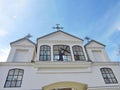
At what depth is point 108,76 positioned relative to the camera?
863 cm

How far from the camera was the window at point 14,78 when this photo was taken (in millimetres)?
7270

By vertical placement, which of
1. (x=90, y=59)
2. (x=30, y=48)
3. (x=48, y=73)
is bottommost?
(x=48, y=73)

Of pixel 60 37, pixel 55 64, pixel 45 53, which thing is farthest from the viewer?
pixel 60 37

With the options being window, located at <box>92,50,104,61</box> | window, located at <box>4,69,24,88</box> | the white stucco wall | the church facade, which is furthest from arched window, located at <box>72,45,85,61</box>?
window, located at <box>4,69,24,88</box>

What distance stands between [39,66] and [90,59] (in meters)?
4.38

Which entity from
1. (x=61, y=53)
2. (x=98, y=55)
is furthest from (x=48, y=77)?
(x=98, y=55)

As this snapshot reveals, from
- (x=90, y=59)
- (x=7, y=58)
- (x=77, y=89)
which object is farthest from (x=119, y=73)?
(x=7, y=58)

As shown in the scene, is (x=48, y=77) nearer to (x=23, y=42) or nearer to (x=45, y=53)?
(x=45, y=53)

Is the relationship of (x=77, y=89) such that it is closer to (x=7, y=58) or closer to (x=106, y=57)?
(x=106, y=57)

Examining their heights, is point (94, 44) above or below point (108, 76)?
above

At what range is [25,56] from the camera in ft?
29.8

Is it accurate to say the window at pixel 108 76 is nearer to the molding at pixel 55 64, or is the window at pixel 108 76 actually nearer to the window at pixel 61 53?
the molding at pixel 55 64

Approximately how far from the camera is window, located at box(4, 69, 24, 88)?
286 inches

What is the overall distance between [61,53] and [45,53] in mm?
1381
